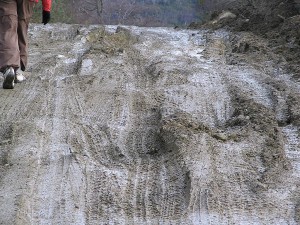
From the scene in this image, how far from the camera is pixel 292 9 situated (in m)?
8.88

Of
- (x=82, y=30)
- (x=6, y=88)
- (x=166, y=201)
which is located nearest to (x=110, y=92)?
(x=6, y=88)

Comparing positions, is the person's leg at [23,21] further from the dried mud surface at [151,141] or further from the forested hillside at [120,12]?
the forested hillside at [120,12]

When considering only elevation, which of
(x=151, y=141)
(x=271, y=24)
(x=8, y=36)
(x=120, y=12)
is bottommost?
(x=120, y=12)

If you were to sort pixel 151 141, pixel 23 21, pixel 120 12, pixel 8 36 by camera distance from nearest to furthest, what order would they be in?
pixel 151 141 → pixel 8 36 → pixel 23 21 → pixel 120 12

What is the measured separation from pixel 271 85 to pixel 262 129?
1303 millimetres

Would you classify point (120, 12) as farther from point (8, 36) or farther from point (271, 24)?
point (8, 36)

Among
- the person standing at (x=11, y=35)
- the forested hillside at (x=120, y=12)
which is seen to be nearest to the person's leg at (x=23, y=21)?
the person standing at (x=11, y=35)

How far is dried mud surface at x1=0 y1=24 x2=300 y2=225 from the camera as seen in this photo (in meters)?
3.23

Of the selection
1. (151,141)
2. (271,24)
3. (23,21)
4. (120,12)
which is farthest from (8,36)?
(120,12)

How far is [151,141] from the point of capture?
4.22 m

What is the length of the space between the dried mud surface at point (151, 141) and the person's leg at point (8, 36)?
0.90 feet

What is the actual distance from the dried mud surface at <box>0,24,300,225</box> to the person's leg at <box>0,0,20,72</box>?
0.90ft

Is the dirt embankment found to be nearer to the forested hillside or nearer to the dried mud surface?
the dried mud surface

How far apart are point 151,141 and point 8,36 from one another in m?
2.17
